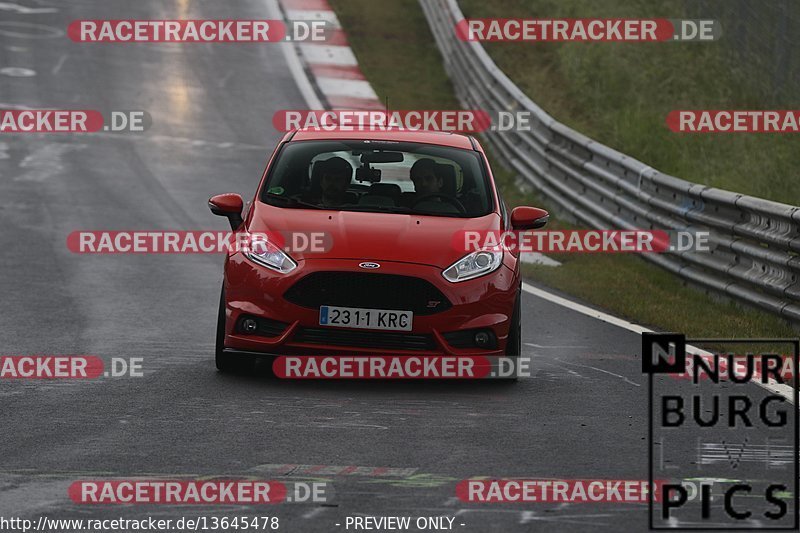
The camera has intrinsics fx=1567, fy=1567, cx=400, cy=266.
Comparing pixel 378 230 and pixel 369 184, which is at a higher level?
pixel 369 184

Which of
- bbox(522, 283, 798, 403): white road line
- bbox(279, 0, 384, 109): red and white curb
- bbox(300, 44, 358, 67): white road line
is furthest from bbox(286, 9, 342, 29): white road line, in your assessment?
bbox(522, 283, 798, 403): white road line

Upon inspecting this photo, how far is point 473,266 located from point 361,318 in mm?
812

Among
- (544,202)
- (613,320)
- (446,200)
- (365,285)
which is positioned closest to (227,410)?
(365,285)

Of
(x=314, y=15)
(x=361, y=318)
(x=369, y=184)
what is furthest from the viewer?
(x=314, y=15)

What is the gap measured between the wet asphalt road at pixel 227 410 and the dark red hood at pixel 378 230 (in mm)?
784

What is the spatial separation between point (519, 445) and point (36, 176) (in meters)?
14.7

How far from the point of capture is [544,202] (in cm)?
2034

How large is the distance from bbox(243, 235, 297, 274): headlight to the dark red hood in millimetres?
67

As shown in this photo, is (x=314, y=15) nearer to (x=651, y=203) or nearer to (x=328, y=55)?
(x=328, y=55)

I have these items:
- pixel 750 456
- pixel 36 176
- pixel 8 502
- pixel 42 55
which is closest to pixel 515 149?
pixel 36 176

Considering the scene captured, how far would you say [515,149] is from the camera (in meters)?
21.9

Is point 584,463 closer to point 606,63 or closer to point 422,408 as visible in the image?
point 422,408

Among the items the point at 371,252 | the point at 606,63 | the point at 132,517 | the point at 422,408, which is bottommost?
the point at 132,517

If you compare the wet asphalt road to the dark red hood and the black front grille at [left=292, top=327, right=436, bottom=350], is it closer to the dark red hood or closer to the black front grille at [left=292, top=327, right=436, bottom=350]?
the black front grille at [left=292, top=327, right=436, bottom=350]
